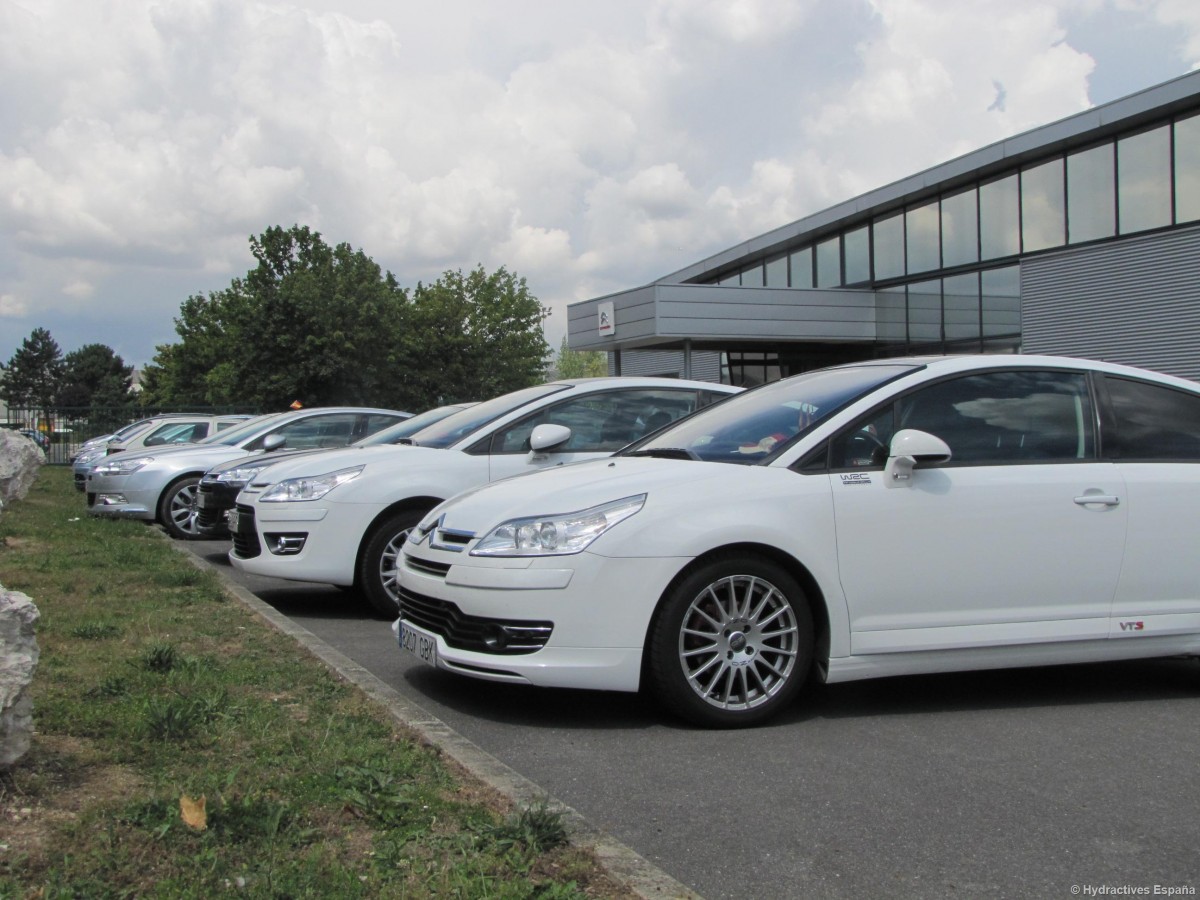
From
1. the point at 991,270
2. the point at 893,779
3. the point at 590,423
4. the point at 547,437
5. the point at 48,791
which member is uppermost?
the point at 991,270

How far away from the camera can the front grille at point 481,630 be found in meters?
4.81

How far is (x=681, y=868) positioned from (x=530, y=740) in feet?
4.91

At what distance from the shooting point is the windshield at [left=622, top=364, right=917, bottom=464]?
545 centimetres

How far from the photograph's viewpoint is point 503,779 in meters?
3.96

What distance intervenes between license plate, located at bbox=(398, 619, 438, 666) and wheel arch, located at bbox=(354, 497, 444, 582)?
230 cm

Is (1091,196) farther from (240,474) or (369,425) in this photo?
(240,474)

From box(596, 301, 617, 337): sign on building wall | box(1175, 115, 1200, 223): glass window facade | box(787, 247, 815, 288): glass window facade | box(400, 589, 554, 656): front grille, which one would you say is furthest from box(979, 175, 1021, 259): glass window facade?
box(400, 589, 554, 656): front grille

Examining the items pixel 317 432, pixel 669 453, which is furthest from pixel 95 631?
pixel 317 432

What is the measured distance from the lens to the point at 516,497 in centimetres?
521

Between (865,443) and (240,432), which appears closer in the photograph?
(865,443)

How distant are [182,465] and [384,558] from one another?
7.40 m

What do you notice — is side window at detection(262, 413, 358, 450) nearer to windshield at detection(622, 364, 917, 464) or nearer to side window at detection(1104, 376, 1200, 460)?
windshield at detection(622, 364, 917, 464)

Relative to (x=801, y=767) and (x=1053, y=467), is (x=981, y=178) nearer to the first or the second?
(x=1053, y=467)

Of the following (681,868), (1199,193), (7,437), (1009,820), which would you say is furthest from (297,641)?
(1199,193)
